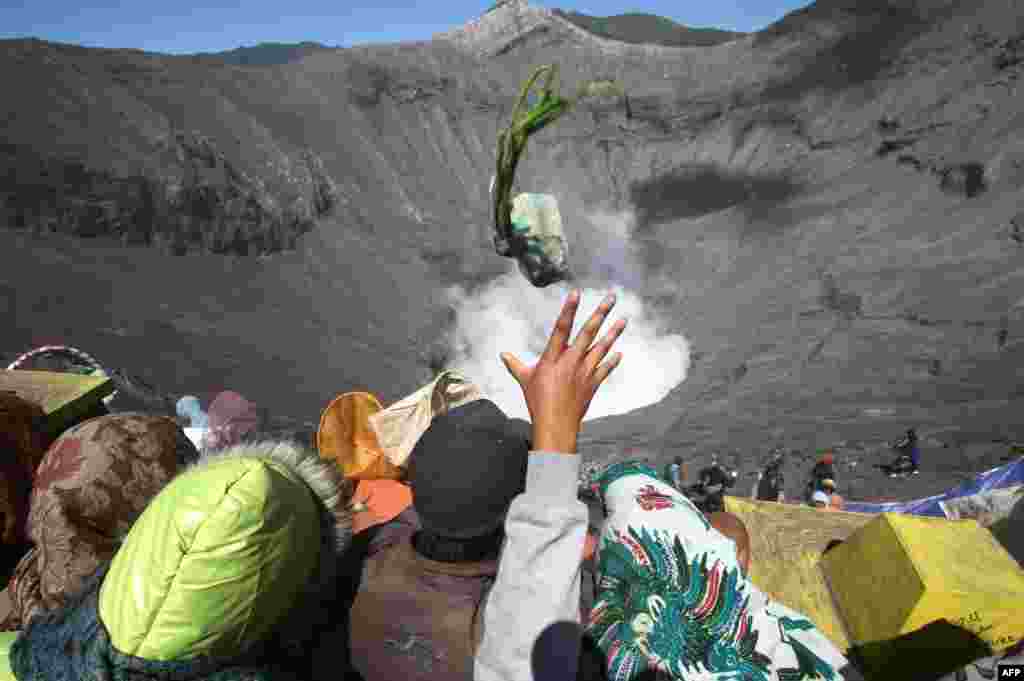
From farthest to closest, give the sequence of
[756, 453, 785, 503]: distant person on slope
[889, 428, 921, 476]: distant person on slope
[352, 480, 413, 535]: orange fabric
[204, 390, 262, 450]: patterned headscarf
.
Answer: [889, 428, 921, 476]: distant person on slope
[756, 453, 785, 503]: distant person on slope
[204, 390, 262, 450]: patterned headscarf
[352, 480, 413, 535]: orange fabric

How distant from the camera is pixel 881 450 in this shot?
10.1 meters

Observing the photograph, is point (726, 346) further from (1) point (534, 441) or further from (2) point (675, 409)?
(1) point (534, 441)

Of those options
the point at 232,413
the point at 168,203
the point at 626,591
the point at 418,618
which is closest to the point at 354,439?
the point at 232,413

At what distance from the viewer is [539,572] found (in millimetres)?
1173

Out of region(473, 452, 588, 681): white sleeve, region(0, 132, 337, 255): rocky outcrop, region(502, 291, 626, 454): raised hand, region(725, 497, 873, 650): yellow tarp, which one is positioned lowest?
region(725, 497, 873, 650): yellow tarp

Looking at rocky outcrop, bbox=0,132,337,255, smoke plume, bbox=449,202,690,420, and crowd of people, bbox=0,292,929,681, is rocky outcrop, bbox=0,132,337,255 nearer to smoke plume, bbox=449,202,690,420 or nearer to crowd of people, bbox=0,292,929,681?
smoke plume, bbox=449,202,690,420

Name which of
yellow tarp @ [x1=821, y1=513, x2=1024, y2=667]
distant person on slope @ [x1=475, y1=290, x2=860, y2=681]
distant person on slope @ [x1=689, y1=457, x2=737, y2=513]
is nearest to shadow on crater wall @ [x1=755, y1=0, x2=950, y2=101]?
distant person on slope @ [x1=689, y1=457, x2=737, y2=513]

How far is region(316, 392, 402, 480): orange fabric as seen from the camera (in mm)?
2676

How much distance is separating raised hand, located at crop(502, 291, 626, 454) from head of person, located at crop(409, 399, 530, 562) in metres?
0.31

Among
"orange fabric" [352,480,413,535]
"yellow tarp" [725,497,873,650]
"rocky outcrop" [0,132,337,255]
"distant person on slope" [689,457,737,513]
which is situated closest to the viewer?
"yellow tarp" [725,497,873,650]

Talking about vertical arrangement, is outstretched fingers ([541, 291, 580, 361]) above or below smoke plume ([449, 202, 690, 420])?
above

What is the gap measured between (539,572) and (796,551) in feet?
5.71

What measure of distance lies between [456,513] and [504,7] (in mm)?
35595

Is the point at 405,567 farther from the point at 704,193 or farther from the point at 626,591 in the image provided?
the point at 704,193
